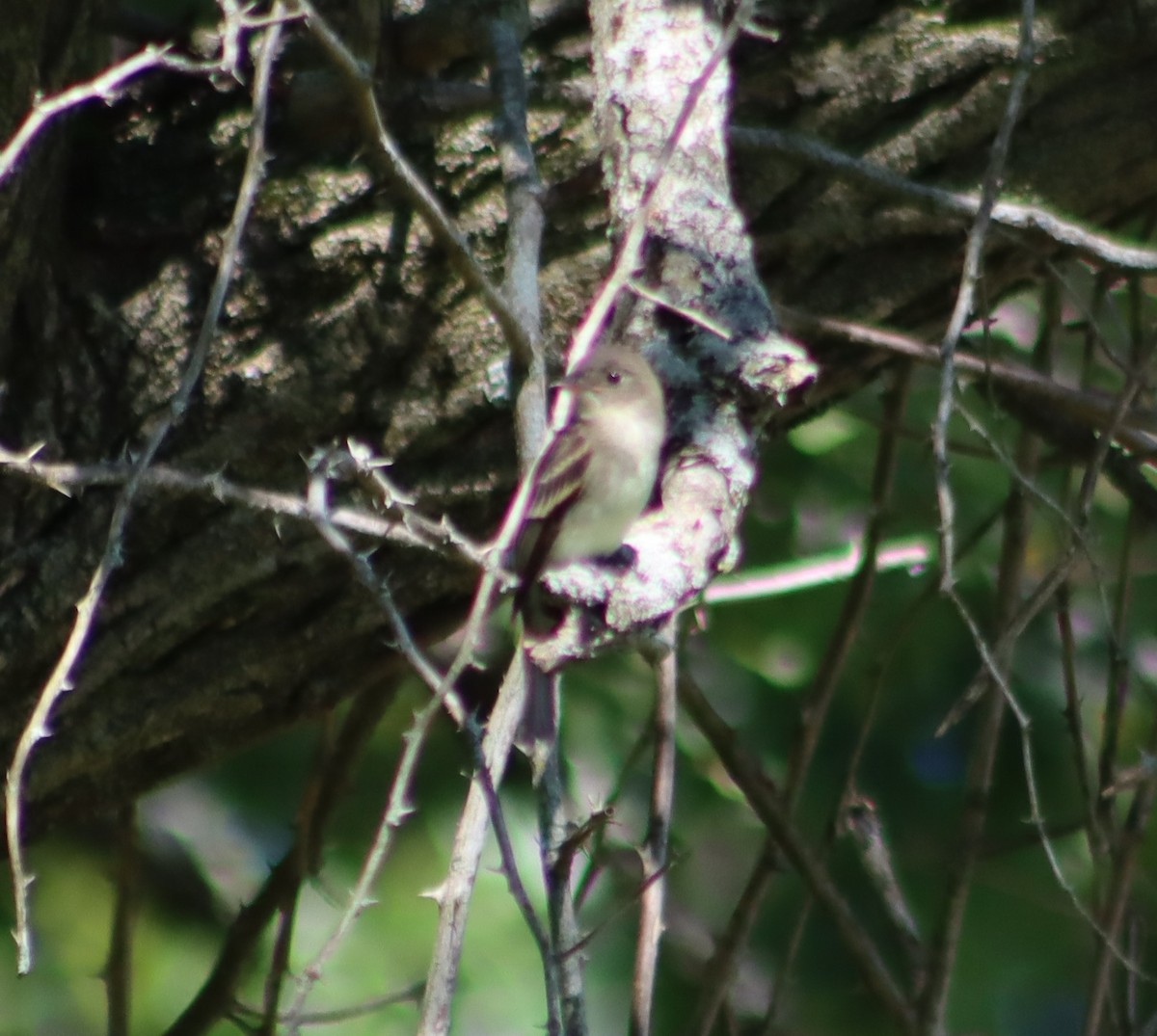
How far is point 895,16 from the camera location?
255cm

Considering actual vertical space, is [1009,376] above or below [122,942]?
above

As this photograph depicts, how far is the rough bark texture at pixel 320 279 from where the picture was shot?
2373 mm

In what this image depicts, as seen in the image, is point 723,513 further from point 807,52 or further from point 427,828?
point 427,828

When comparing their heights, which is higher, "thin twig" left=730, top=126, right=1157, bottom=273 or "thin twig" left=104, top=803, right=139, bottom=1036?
"thin twig" left=730, top=126, right=1157, bottom=273

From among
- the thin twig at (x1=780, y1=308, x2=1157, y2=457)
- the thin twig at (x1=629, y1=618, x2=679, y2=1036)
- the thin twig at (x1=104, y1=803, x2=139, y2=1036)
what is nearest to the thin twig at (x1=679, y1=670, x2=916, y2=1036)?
the thin twig at (x1=629, y1=618, x2=679, y2=1036)

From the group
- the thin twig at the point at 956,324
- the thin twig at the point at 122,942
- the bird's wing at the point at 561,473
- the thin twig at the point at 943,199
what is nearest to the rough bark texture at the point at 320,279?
the thin twig at the point at 943,199

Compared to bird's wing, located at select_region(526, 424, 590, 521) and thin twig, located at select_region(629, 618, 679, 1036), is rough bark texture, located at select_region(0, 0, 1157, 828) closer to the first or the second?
bird's wing, located at select_region(526, 424, 590, 521)

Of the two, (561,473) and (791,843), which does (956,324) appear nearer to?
(561,473)

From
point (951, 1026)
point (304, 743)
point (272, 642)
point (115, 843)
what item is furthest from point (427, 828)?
point (951, 1026)

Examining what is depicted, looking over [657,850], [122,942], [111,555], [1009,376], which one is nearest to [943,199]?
[1009,376]

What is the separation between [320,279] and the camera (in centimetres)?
245

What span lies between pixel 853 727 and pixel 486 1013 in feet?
3.91

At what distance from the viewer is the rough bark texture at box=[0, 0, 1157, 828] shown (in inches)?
93.4

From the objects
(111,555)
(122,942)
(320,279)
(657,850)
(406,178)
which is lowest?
(122,942)
